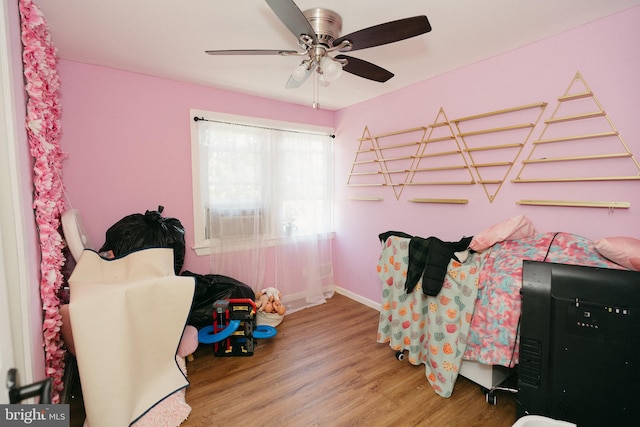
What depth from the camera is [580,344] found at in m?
1.42

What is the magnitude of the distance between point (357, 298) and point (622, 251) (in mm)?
2536

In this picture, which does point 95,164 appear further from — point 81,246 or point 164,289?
point 164,289

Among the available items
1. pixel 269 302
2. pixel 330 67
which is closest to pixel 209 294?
pixel 269 302

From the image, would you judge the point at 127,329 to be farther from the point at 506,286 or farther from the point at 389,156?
the point at 389,156

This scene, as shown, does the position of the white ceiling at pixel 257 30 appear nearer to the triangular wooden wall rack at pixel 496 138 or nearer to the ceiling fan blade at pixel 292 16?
the ceiling fan blade at pixel 292 16

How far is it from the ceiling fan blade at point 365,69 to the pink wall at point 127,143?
66.3 inches

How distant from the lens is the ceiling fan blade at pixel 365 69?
168 cm

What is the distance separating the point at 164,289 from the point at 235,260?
1.41 meters

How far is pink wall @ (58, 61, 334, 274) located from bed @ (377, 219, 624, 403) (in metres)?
2.13

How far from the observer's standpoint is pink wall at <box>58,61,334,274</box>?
230cm

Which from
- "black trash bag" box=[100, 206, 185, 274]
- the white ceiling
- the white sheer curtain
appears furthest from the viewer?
the white sheer curtain

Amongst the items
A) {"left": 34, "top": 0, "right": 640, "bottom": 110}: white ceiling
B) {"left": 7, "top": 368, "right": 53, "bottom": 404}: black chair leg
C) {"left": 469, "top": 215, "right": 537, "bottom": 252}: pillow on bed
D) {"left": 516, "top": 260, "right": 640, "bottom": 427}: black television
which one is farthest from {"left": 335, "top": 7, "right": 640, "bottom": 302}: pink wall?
{"left": 7, "top": 368, "right": 53, "bottom": 404}: black chair leg

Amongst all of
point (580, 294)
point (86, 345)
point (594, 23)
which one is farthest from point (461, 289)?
point (86, 345)

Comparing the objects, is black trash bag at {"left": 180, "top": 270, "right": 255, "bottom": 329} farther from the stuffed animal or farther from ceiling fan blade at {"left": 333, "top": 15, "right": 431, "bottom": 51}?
ceiling fan blade at {"left": 333, "top": 15, "right": 431, "bottom": 51}
